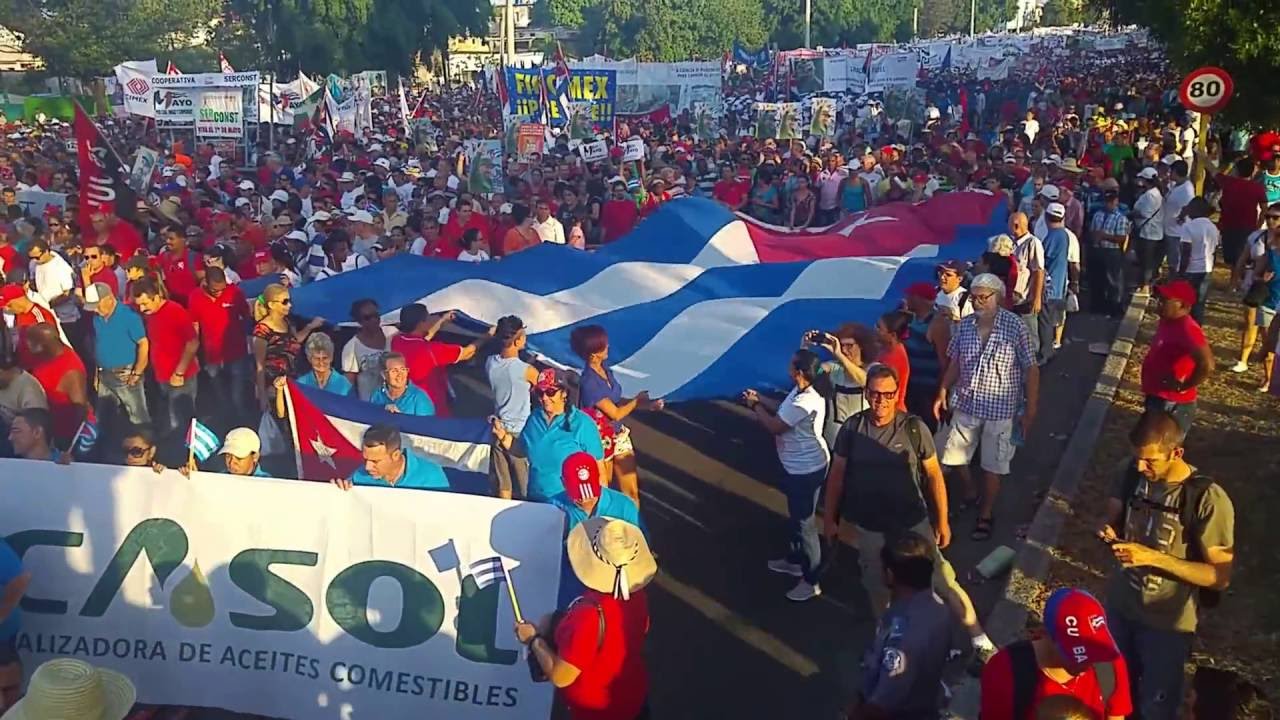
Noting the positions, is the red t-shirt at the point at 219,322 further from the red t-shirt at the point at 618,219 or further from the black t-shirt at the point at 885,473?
the red t-shirt at the point at 618,219

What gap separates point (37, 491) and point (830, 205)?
36.0ft

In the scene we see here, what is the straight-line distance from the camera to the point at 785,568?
639cm

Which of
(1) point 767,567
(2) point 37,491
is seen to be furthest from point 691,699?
(2) point 37,491

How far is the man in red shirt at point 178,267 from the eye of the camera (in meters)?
8.83

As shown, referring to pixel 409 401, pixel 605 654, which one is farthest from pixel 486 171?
pixel 605 654

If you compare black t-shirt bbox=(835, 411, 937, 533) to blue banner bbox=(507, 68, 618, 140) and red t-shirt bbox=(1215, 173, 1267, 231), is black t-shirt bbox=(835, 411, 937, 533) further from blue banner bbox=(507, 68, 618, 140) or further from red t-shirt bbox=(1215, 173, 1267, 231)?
blue banner bbox=(507, 68, 618, 140)

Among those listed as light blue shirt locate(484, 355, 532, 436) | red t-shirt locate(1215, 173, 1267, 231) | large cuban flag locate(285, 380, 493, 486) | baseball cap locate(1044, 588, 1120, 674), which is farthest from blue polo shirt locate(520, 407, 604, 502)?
red t-shirt locate(1215, 173, 1267, 231)

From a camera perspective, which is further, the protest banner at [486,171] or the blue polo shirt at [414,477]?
the protest banner at [486,171]

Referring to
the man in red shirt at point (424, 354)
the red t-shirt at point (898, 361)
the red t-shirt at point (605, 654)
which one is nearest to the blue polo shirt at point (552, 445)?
the man in red shirt at point (424, 354)

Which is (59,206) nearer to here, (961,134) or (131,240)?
(131,240)

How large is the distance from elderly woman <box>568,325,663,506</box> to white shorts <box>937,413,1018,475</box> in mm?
1828

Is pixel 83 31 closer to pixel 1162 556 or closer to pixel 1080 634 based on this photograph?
pixel 1162 556

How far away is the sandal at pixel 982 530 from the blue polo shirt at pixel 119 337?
18.8ft

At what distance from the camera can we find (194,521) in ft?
16.0
